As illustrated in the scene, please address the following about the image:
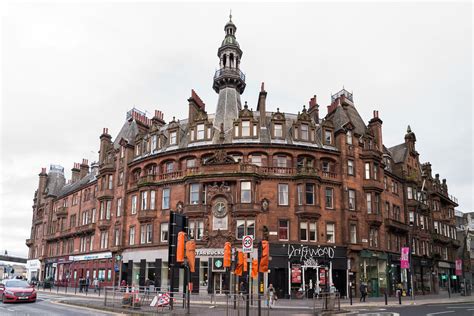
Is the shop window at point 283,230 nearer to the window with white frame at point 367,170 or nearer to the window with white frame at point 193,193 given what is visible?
the window with white frame at point 193,193

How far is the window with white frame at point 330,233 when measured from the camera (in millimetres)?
40156

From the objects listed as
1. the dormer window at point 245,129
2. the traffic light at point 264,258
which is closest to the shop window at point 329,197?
the dormer window at point 245,129

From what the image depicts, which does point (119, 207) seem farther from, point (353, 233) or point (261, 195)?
point (353, 233)

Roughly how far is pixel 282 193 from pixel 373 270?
12674mm

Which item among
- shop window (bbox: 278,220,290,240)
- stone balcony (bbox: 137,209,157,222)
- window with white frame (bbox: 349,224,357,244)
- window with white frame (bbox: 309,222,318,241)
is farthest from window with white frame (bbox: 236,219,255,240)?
window with white frame (bbox: 349,224,357,244)

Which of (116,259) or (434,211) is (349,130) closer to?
(434,211)

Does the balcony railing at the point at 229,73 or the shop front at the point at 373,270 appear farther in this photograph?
the balcony railing at the point at 229,73

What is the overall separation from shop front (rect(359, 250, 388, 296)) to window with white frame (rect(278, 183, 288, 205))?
9.19 m

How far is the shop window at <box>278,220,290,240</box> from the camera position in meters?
39.1

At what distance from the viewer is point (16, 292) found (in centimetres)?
2667

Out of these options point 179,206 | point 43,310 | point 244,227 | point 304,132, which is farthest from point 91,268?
point 43,310

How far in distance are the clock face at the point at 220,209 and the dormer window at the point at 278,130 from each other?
8.79 m

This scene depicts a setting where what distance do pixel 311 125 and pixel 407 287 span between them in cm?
2167

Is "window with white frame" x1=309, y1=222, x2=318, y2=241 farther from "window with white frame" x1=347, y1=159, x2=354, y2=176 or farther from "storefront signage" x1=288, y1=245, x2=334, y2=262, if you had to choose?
"window with white frame" x1=347, y1=159, x2=354, y2=176
